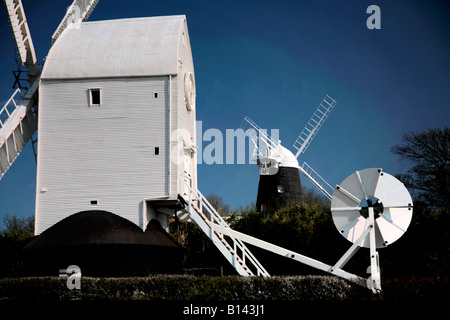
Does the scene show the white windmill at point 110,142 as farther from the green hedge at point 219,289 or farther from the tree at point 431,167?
the tree at point 431,167

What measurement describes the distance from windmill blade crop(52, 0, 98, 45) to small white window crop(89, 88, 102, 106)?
386 cm

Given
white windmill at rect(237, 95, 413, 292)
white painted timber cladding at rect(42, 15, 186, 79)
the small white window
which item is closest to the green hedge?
white windmill at rect(237, 95, 413, 292)

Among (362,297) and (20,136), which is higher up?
(20,136)

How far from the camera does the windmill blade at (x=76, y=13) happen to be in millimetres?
25114

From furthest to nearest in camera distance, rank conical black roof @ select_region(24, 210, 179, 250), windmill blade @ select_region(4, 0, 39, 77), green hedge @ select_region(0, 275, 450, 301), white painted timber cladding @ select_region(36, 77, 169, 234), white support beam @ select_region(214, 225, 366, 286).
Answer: windmill blade @ select_region(4, 0, 39, 77) < white painted timber cladding @ select_region(36, 77, 169, 234) < conical black roof @ select_region(24, 210, 179, 250) < white support beam @ select_region(214, 225, 366, 286) < green hedge @ select_region(0, 275, 450, 301)

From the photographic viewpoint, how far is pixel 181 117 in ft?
75.5

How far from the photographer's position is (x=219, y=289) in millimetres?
16703

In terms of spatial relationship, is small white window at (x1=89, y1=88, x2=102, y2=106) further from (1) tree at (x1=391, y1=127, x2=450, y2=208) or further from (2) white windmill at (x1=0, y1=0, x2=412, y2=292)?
(1) tree at (x1=391, y1=127, x2=450, y2=208)

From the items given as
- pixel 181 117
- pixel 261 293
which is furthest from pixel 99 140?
pixel 261 293

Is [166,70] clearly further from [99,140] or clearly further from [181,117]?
[99,140]

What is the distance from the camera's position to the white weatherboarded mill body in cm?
2184
